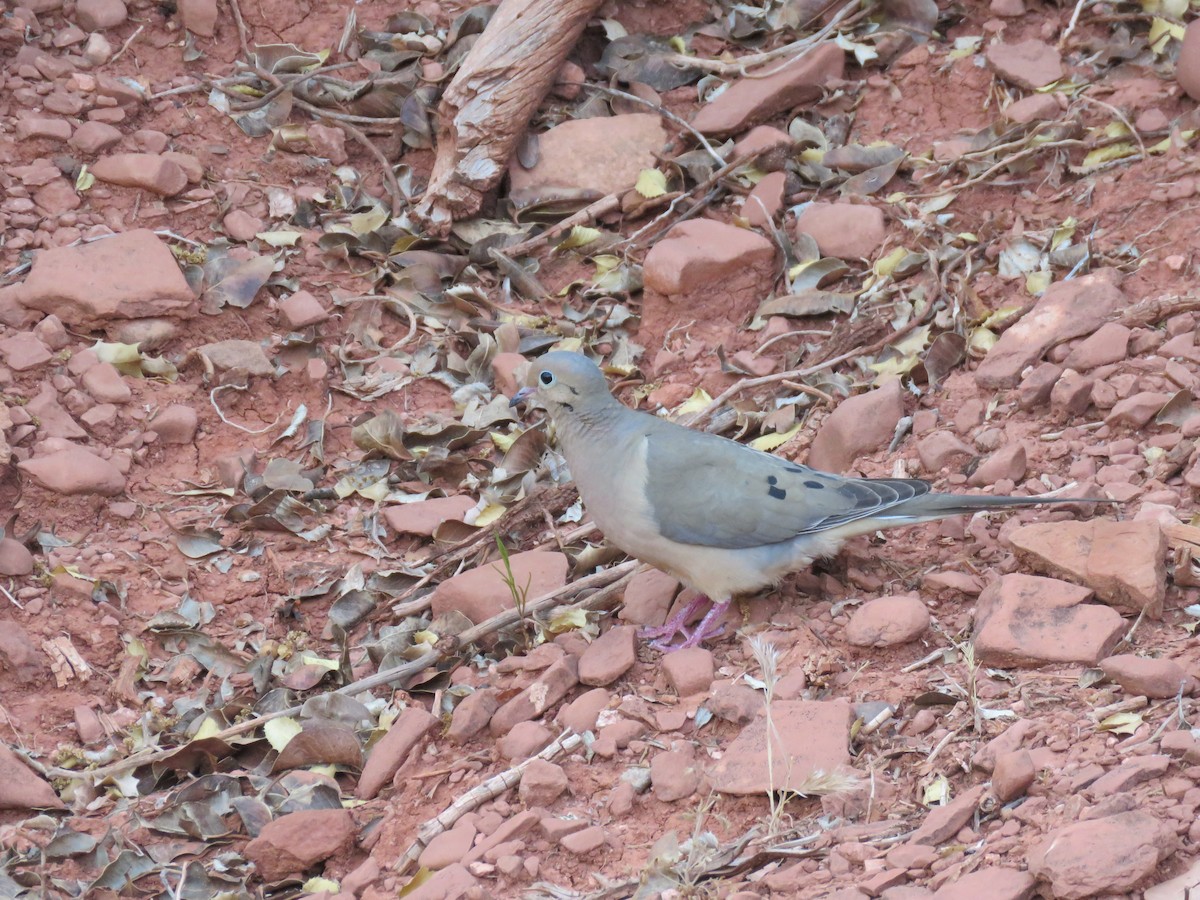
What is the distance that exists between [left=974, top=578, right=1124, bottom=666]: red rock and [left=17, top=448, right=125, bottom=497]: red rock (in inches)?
128

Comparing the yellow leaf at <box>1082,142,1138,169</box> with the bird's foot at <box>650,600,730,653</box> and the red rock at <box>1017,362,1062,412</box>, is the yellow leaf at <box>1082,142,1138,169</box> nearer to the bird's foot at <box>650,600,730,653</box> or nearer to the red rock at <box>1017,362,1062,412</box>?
the red rock at <box>1017,362,1062,412</box>

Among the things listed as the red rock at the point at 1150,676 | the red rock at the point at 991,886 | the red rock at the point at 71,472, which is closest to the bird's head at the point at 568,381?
the red rock at the point at 71,472

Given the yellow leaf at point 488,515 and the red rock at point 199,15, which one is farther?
the red rock at point 199,15

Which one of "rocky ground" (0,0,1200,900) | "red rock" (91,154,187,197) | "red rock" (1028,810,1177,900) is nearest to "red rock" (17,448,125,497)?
"rocky ground" (0,0,1200,900)

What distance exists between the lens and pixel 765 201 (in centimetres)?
594

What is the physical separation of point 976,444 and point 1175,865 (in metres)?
2.24

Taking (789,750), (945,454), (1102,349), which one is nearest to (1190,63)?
(1102,349)

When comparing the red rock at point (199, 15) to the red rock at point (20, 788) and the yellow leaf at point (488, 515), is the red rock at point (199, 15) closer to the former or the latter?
the yellow leaf at point (488, 515)

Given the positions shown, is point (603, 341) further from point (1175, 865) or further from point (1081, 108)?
point (1175, 865)

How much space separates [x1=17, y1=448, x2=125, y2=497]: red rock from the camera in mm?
4961

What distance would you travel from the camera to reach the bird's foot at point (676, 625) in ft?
14.1

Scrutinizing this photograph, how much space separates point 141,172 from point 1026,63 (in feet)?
13.1

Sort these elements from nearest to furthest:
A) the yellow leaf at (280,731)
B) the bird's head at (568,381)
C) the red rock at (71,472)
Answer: the yellow leaf at (280,731) → the bird's head at (568,381) → the red rock at (71,472)

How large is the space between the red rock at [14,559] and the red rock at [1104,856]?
142 inches
